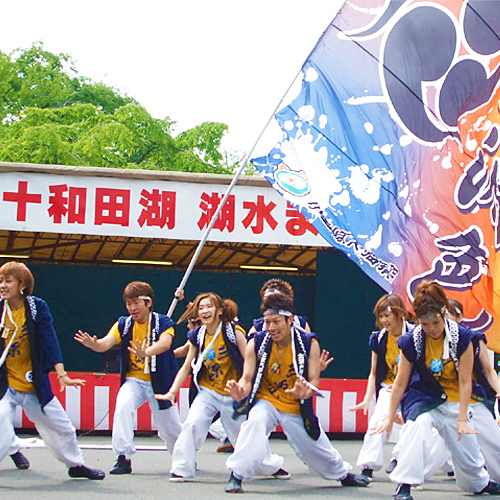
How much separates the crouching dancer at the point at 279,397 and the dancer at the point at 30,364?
1426mm

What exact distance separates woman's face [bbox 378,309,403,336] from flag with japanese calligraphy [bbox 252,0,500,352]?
45 centimetres

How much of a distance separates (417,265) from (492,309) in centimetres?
87

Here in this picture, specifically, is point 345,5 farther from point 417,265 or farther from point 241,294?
point 241,294

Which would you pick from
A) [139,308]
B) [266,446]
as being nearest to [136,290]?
[139,308]

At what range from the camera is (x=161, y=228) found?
1469 centimetres

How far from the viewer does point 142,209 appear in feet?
48.0

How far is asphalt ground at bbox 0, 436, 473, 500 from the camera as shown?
22.6 feet

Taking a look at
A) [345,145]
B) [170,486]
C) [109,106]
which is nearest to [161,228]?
[345,145]

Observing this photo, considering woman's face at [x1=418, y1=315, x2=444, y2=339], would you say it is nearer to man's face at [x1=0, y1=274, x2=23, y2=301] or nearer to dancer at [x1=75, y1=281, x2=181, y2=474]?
dancer at [x1=75, y1=281, x2=181, y2=474]

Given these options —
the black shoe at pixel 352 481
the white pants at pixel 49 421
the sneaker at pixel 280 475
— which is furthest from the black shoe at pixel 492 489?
the white pants at pixel 49 421

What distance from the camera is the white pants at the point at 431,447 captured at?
6.50 metres

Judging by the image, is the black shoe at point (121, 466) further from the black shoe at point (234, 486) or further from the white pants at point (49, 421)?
the black shoe at point (234, 486)

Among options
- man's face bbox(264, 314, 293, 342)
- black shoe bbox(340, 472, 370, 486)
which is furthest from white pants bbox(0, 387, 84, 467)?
black shoe bbox(340, 472, 370, 486)

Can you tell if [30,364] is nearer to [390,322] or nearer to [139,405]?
[139,405]
